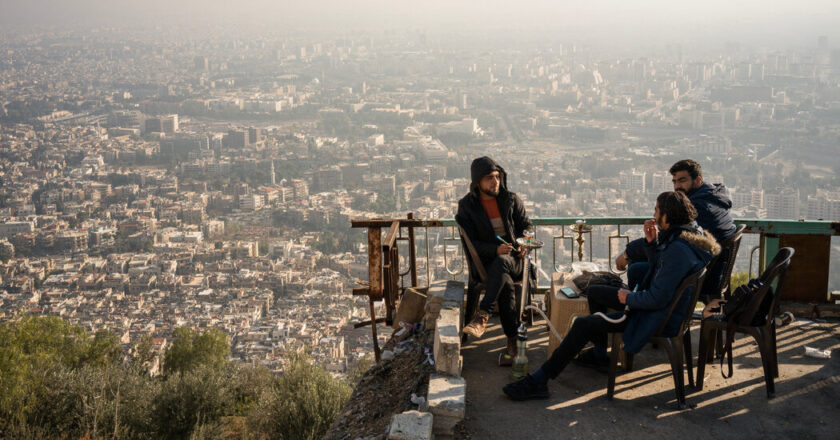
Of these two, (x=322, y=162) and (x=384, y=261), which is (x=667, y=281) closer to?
(x=384, y=261)

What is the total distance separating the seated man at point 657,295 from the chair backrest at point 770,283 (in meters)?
0.33

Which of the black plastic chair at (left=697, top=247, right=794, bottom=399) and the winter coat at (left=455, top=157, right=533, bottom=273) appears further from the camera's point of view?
the winter coat at (left=455, top=157, right=533, bottom=273)

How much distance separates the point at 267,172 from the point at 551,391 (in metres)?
69.9

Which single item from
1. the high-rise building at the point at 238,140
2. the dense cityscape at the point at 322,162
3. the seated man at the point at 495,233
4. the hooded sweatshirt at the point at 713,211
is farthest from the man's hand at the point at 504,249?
the high-rise building at the point at 238,140

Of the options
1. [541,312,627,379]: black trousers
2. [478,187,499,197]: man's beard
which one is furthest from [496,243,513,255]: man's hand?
[541,312,627,379]: black trousers

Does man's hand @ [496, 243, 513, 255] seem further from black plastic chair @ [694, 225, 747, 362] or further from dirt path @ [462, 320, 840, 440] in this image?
black plastic chair @ [694, 225, 747, 362]

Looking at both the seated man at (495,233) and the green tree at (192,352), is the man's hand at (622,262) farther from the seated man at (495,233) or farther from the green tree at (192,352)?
the green tree at (192,352)

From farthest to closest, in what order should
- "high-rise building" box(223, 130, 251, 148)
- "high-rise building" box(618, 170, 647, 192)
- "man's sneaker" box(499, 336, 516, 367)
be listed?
"high-rise building" box(223, 130, 251, 148)
"high-rise building" box(618, 170, 647, 192)
"man's sneaker" box(499, 336, 516, 367)

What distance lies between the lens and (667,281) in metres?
3.26

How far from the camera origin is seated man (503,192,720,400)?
10.7 ft

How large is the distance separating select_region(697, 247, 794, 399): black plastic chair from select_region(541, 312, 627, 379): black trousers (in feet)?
1.74

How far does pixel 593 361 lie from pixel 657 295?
32.5 inches

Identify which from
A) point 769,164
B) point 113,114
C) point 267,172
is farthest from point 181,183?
point 769,164

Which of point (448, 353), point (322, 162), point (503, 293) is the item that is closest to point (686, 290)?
point (503, 293)
